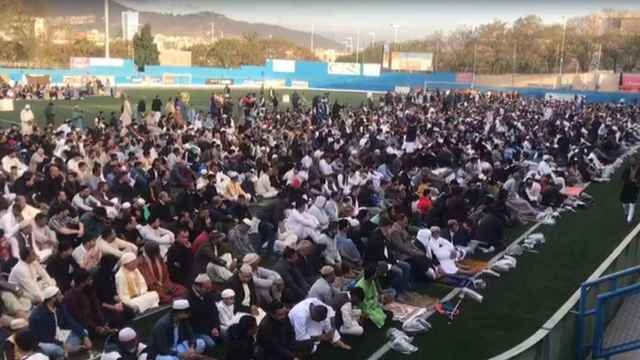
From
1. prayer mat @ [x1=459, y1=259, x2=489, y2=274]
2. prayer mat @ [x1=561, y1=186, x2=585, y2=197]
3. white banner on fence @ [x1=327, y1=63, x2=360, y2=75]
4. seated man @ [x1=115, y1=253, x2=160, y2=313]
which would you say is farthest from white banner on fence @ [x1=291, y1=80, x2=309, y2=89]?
seated man @ [x1=115, y1=253, x2=160, y2=313]

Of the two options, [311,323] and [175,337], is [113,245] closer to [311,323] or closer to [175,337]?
[175,337]

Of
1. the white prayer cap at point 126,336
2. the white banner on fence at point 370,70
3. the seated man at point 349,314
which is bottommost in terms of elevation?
the seated man at point 349,314

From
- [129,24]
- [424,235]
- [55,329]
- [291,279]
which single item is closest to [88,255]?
[55,329]

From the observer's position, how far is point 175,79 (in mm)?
60812

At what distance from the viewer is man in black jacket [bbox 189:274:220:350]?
7.00 meters

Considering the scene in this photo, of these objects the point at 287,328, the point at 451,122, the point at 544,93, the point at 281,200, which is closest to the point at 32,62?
the point at 544,93

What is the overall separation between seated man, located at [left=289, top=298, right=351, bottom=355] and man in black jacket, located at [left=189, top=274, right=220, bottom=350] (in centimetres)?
86

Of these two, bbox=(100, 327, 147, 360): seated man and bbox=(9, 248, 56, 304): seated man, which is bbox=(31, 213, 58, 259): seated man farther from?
bbox=(100, 327, 147, 360): seated man

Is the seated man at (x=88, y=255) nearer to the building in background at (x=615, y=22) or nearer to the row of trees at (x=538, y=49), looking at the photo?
the row of trees at (x=538, y=49)

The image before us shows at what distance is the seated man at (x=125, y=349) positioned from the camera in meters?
6.01

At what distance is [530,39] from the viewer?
289ft

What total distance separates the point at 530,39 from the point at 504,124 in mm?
68112

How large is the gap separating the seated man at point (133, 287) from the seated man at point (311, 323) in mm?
2008

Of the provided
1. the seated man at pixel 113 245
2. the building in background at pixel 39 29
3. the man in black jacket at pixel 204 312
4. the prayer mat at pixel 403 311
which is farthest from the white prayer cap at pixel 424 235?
the building in background at pixel 39 29
